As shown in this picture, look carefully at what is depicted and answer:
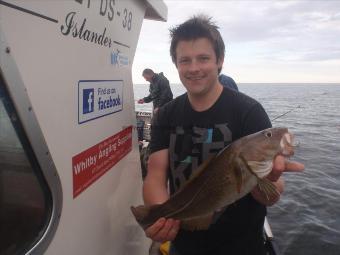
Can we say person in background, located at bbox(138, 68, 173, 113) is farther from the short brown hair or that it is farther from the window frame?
the window frame

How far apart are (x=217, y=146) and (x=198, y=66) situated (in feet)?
1.93

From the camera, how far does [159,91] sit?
8.95 meters

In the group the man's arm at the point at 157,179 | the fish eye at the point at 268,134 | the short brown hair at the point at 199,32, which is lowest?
the man's arm at the point at 157,179

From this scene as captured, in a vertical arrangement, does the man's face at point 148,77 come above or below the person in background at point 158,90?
above

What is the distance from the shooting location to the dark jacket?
8859 mm

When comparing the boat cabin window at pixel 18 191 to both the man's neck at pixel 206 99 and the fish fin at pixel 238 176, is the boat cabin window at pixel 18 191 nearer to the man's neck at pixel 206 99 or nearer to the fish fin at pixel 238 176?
the fish fin at pixel 238 176

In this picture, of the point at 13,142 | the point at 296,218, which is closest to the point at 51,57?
the point at 13,142

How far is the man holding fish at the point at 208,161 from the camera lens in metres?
2.20

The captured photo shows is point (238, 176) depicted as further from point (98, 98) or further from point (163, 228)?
point (98, 98)

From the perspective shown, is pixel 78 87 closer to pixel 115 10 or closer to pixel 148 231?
pixel 115 10

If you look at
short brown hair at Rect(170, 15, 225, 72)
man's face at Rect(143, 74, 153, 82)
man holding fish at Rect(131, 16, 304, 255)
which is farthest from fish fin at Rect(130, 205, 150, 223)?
man's face at Rect(143, 74, 153, 82)

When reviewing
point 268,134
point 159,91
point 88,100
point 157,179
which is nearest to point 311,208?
point 159,91

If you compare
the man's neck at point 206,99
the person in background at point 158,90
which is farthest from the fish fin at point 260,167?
the person in background at point 158,90

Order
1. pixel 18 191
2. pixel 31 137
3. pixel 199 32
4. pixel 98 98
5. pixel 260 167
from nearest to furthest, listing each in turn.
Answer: pixel 31 137, pixel 18 191, pixel 260 167, pixel 98 98, pixel 199 32
